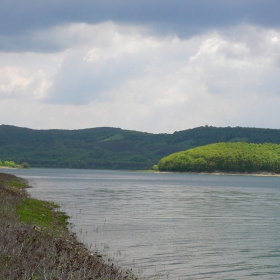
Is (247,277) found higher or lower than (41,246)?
lower

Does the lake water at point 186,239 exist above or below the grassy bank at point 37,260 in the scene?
below

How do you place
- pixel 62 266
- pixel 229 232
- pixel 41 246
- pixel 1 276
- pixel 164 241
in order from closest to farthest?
pixel 1 276, pixel 62 266, pixel 41 246, pixel 164 241, pixel 229 232

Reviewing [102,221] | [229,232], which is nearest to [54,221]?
[102,221]

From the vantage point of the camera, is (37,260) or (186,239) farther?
A: (186,239)

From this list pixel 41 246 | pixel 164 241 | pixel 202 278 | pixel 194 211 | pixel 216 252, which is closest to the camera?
pixel 41 246

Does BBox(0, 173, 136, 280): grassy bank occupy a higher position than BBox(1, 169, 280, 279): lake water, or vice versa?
BBox(0, 173, 136, 280): grassy bank

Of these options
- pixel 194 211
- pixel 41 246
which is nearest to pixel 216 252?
pixel 41 246

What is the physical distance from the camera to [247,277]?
84.9 feet

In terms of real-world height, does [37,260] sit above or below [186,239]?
above

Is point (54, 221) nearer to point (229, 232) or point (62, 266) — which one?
point (229, 232)

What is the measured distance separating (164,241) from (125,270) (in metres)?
9.80

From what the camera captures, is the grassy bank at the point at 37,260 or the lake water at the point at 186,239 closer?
the grassy bank at the point at 37,260

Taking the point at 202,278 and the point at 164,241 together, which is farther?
the point at 164,241

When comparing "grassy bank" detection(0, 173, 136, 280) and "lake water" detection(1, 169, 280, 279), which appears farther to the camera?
"lake water" detection(1, 169, 280, 279)
